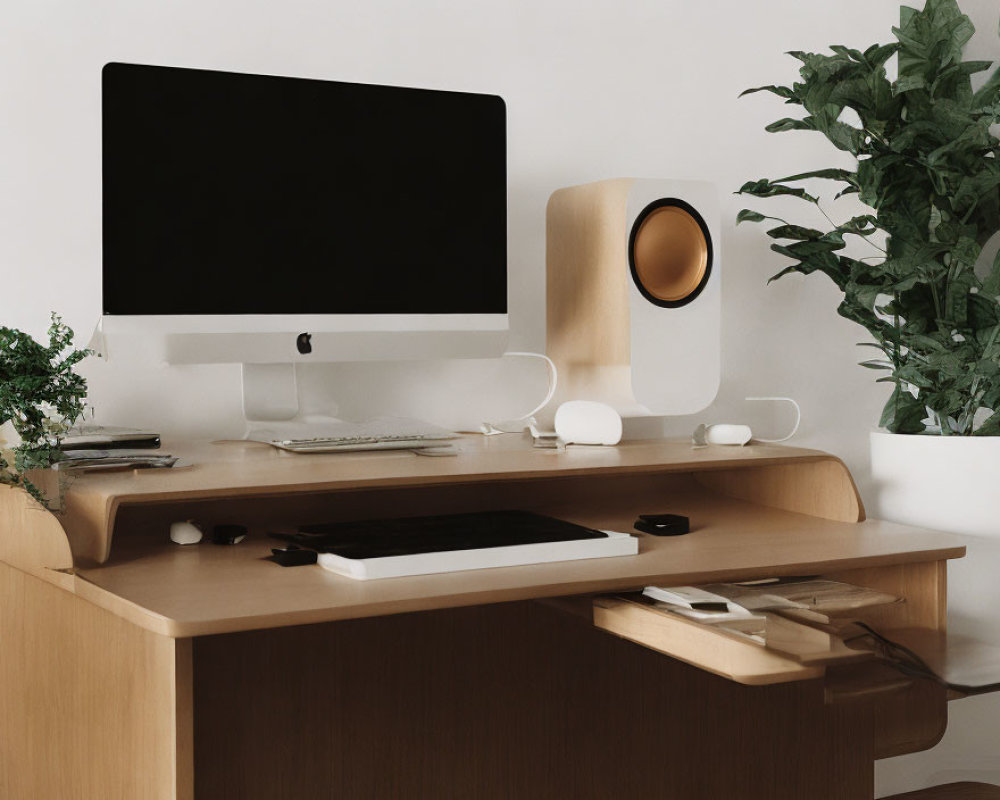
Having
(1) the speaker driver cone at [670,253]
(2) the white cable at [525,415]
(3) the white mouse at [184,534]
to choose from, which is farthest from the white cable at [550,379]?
(3) the white mouse at [184,534]

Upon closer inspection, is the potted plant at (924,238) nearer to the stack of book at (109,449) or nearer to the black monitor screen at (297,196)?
the black monitor screen at (297,196)

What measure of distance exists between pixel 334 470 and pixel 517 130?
87 cm

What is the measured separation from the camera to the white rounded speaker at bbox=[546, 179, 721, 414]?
6.05 ft

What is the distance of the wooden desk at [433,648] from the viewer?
3.94 ft

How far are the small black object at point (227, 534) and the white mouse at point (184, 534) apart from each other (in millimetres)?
22

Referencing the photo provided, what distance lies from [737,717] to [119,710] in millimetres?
1091

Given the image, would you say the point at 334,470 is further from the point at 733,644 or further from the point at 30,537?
the point at 733,644

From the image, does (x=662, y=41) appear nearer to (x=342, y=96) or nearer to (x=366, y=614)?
(x=342, y=96)

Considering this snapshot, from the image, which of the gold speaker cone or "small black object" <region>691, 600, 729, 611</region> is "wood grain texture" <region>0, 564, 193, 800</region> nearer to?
"small black object" <region>691, 600, 729, 611</region>

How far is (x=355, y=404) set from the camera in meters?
1.94

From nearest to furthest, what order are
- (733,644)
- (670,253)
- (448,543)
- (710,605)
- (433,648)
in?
(733,644)
(710,605)
(448,543)
(433,648)
(670,253)

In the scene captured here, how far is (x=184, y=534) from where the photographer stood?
1472mm

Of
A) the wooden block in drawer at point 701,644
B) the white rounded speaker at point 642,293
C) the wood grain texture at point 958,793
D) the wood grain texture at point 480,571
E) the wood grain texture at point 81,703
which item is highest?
the white rounded speaker at point 642,293

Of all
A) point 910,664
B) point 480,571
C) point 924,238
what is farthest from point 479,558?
point 924,238
